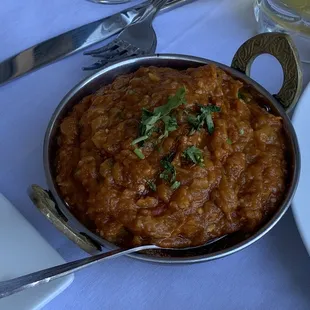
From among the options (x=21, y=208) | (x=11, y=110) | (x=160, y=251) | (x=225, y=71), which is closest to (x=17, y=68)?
(x=11, y=110)

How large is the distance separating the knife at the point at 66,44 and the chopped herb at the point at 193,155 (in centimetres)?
51

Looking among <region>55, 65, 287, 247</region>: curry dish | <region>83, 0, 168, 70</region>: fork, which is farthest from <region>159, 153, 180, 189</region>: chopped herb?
<region>83, 0, 168, 70</region>: fork

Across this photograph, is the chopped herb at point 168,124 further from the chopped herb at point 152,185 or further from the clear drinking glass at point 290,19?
the clear drinking glass at point 290,19

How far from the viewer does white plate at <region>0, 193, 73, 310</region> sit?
0.86 meters

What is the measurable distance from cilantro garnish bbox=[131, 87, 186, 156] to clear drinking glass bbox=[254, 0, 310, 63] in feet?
1.67

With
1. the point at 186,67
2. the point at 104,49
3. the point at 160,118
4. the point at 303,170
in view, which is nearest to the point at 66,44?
the point at 104,49

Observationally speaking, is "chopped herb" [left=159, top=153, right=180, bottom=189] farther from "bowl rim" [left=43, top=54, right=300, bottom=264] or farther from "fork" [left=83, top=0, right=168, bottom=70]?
"fork" [left=83, top=0, right=168, bottom=70]

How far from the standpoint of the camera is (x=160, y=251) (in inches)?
35.4

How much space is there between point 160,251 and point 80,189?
17cm

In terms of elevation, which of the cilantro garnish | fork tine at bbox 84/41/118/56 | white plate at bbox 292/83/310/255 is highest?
fork tine at bbox 84/41/118/56

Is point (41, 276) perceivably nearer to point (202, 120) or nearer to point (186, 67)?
point (202, 120)

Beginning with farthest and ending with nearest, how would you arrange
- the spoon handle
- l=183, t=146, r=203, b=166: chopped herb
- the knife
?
the knife, l=183, t=146, r=203, b=166: chopped herb, the spoon handle

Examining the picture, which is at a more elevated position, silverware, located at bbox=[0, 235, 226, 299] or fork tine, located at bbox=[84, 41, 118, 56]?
fork tine, located at bbox=[84, 41, 118, 56]


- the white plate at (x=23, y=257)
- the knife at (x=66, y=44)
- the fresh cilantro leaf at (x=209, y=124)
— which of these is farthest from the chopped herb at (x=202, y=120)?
the knife at (x=66, y=44)
